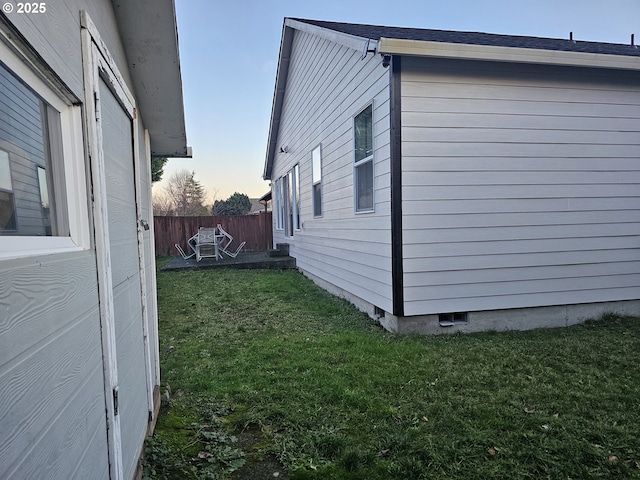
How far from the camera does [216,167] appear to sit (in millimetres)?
28828

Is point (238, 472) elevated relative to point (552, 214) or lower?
lower

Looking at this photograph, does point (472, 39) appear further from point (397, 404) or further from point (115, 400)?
point (115, 400)

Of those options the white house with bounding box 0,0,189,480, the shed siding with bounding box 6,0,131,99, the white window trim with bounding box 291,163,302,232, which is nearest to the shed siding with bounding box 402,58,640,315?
the white house with bounding box 0,0,189,480

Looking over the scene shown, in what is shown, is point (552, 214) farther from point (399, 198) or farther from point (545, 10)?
point (545, 10)

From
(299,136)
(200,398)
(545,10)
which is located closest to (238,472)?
(200,398)

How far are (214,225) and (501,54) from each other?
518 inches

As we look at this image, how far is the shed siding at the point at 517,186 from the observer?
165 inches

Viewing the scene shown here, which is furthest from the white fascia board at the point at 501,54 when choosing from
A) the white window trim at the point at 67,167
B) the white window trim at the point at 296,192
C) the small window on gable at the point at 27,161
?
the white window trim at the point at 296,192

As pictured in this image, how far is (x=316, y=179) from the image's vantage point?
24.5 ft

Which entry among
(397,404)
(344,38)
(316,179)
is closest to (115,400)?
(397,404)

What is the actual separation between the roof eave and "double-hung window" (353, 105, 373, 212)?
242 centimetres

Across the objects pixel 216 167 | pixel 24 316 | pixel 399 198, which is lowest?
pixel 24 316

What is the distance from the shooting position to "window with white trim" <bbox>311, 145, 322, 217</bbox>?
723 centimetres

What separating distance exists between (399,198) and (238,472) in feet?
9.91
